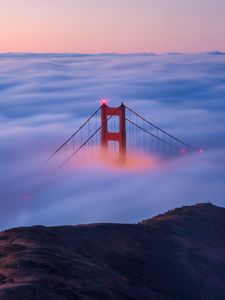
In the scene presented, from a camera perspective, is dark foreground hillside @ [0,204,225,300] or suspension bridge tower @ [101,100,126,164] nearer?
dark foreground hillside @ [0,204,225,300]

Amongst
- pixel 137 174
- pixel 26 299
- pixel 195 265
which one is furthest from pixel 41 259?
pixel 137 174

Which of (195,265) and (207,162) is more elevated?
(207,162)

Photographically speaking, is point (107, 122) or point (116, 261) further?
point (107, 122)

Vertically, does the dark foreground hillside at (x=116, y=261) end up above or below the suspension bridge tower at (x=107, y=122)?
below

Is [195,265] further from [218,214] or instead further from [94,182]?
[94,182]

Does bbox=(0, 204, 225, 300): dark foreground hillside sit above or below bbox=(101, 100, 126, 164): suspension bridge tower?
below

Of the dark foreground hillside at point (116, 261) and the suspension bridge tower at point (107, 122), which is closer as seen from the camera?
the dark foreground hillside at point (116, 261)

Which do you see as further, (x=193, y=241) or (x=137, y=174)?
(x=137, y=174)

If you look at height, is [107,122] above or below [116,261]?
above
